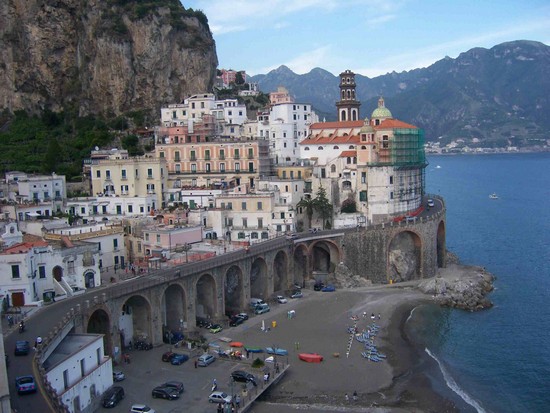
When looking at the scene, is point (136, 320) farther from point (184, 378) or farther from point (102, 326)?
point (184, 378)

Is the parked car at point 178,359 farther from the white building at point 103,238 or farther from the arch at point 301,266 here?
the arch at point 301,266

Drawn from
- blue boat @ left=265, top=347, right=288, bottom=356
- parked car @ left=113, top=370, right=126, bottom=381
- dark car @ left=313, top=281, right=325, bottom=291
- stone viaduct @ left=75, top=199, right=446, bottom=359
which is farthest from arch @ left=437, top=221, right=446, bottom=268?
parked car @ left=113, top=370, right=126, bottom=381

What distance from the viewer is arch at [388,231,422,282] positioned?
7112 cm

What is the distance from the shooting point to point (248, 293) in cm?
5931

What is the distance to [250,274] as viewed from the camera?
61.0 m

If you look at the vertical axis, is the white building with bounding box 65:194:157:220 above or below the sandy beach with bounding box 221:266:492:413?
above

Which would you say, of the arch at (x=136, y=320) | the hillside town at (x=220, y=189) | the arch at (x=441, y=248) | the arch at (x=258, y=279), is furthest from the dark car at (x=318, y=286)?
the arch at (x=136, y=320)

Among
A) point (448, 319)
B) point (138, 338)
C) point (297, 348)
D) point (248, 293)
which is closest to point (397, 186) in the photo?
point (448, 319)

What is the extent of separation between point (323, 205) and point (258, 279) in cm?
1437

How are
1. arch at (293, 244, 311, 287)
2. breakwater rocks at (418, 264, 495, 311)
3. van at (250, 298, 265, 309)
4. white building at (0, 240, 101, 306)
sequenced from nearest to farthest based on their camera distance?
white building at (0, 240, 101, 306), van at (250, 298, 265, 309), breakwater rocks at (418, 264, 495, 311), arch at (293, 244, 311, 287)

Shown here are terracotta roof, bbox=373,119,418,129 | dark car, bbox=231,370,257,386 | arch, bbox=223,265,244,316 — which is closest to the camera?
dark car, bbox=231,370,257,386

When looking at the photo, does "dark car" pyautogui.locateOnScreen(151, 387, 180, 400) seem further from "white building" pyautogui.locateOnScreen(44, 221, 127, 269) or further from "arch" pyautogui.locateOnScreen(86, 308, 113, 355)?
"white building" pyautogui.locateOnScreen(44, 221, 127, 269)

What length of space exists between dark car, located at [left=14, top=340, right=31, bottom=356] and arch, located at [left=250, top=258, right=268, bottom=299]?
29381mm

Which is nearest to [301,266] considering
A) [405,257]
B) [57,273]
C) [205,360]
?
[405,257]
